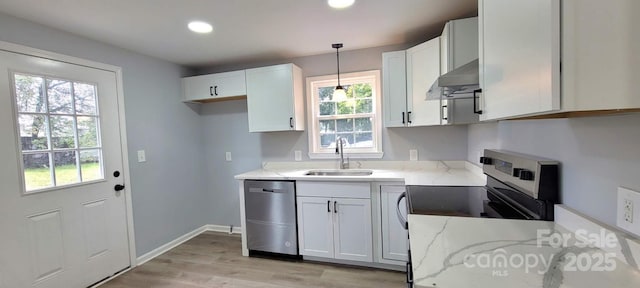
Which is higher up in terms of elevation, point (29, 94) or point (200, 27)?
point (200, 27)

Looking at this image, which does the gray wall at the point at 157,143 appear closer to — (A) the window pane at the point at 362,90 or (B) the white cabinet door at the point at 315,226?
(B) the white cabinet door at the point at 315,226

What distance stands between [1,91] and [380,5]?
2.63m

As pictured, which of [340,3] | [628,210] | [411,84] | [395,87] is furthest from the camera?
[395,87]

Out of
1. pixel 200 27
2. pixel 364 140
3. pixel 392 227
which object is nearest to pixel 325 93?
pixel 364 140

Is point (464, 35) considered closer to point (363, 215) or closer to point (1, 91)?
point (363, 215)

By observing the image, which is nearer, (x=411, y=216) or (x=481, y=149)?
(x=411, y=216)

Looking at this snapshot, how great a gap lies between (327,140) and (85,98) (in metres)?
2.29

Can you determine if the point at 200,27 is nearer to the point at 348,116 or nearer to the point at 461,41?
the point at 348,116

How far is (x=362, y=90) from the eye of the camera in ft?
9.81

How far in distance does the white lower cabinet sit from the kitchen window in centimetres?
66

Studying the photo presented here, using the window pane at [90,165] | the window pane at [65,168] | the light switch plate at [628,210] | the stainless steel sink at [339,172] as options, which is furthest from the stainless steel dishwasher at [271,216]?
the light switch plate at [628,210]

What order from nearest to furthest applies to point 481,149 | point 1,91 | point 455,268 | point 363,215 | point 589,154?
point 455,268
point 589,154
point 1,91
point 481,149
point 363,215

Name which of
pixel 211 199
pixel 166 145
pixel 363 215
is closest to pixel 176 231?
pixel 211 199

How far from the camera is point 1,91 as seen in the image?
70.6 inches
